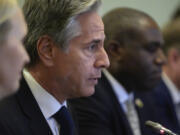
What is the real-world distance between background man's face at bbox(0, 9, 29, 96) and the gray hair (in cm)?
38

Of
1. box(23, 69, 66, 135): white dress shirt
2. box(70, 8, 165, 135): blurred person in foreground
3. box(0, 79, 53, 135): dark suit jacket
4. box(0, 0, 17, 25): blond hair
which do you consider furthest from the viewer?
box(70, 8, 165, 135): blurred person in foreground

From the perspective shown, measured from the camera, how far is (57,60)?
4.56 ft

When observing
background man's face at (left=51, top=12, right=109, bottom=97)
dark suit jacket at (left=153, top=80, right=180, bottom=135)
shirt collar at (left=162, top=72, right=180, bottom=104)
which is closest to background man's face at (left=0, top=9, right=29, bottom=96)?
background man's face at (left=51, top=12, right=109, bottom=97)

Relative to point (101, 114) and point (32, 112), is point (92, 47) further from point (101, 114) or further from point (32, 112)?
point (101, 114)

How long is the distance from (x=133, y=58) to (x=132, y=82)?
0.11 metres

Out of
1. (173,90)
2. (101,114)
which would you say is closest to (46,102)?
(101,114)

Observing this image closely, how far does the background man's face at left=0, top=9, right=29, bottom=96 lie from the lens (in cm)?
94

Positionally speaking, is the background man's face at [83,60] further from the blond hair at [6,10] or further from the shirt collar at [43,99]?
the blond hair at [6,10]

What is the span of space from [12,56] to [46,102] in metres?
0.45

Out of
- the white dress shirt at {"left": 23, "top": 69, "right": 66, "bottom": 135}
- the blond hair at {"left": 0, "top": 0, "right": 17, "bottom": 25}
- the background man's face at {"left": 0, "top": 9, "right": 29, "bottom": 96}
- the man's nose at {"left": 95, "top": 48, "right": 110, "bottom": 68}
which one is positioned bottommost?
the white dress shirt at {"left": 23, "top": 69, "right": 66, "bottom": 135}

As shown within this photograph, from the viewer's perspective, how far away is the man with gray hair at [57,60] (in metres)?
Result: 1.35

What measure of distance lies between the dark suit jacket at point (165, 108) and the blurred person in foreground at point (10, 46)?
1.36 m

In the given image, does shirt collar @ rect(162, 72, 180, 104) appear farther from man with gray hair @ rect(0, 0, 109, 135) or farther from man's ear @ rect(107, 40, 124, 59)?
man with gray hair @ rect(0, 0, 109, 135)

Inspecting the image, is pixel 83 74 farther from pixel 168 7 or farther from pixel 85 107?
pixel 168 7
